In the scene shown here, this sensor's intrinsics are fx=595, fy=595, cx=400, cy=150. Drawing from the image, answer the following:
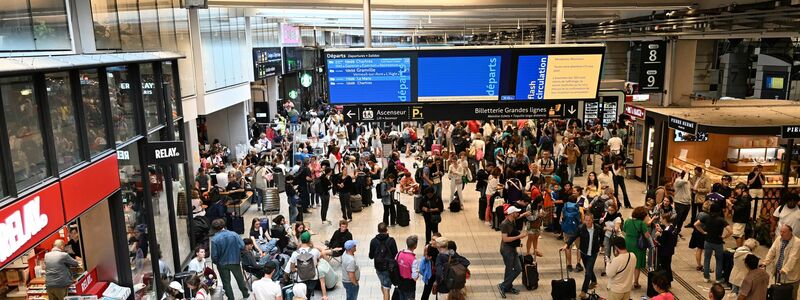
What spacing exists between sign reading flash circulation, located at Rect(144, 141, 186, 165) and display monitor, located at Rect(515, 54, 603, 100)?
5.25 m

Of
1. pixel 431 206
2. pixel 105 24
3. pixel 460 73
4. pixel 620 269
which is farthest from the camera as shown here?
pixel 431 206

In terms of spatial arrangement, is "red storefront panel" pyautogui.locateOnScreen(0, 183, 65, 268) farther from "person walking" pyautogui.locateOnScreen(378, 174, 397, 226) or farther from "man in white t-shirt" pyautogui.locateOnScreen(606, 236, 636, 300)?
"person walking" pyautogui.locateOnScreen(378, 174, 397, 226)

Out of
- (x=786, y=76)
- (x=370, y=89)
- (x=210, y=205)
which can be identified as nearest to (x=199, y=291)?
(x=370, y=89)

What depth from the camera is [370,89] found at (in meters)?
8.98

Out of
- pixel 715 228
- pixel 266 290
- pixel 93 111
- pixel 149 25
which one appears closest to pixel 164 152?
pixel 93 111

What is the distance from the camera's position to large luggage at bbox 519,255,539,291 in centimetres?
915

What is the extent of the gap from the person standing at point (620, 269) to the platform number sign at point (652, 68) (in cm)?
841

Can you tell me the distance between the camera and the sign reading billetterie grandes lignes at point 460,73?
8.88 meters

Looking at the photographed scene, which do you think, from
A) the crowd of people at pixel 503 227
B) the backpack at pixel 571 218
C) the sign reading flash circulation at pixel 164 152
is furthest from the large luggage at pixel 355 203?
the backpack at pixel 571 218

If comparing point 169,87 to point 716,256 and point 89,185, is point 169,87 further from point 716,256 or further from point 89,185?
point 716,256

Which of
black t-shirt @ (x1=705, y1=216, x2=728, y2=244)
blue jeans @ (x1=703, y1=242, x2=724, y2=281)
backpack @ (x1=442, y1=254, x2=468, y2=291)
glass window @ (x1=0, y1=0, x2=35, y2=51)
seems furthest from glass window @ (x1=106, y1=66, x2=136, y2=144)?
blue jeans @ (x1=703, y1=242, x2=724, y2=281)

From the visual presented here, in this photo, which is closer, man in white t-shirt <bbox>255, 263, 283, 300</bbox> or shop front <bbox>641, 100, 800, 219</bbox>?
man in white t-shirt <bbox>255, 263, 283, 300</bbox>

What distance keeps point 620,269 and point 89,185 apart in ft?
21.1

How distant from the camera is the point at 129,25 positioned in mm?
11000
